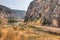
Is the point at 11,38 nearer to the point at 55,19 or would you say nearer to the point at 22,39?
the point at 22,39

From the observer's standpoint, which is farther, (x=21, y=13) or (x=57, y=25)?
(x=21, y=13)

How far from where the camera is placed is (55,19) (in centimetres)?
4181

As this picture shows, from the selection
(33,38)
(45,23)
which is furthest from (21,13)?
(33,38)

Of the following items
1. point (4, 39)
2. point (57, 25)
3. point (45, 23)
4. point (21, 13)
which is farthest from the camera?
point (21, 13)

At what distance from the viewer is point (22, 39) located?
1498 cm

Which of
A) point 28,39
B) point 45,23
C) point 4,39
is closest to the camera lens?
point 4,39

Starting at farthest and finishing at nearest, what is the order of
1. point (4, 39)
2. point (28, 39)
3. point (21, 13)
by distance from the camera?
point (21, 13) < point (28, 39) < point (4, 39)

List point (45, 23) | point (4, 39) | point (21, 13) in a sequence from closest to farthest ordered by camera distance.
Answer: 1. point (4, 39)
2. point (45, 23)
3. point (21, 13)

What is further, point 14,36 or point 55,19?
point 55,19

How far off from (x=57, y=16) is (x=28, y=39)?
27.0 m

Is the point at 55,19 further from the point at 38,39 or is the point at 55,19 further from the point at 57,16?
the point at 38,39

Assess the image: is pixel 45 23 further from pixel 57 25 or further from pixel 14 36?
pixel 14 36

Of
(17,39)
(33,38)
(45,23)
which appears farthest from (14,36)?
(45,23)

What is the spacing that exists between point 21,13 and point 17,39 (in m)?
145
